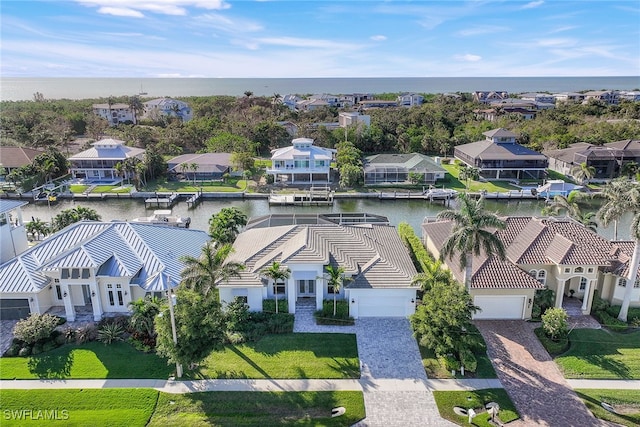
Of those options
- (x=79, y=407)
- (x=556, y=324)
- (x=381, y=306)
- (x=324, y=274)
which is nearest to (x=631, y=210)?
(x=556, y=324)

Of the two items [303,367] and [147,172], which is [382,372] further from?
[147,172]

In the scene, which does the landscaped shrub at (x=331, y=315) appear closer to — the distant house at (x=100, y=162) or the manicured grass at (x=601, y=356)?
the manicured grass at (x=601, y=356)

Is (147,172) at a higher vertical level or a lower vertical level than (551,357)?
higher

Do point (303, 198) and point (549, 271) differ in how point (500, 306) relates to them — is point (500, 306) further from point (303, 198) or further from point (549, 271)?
point (303, 198)

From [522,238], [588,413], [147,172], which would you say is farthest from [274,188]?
[588,413]

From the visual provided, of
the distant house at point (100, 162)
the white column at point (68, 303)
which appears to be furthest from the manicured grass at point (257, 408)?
the distant house at point (100, 162)
